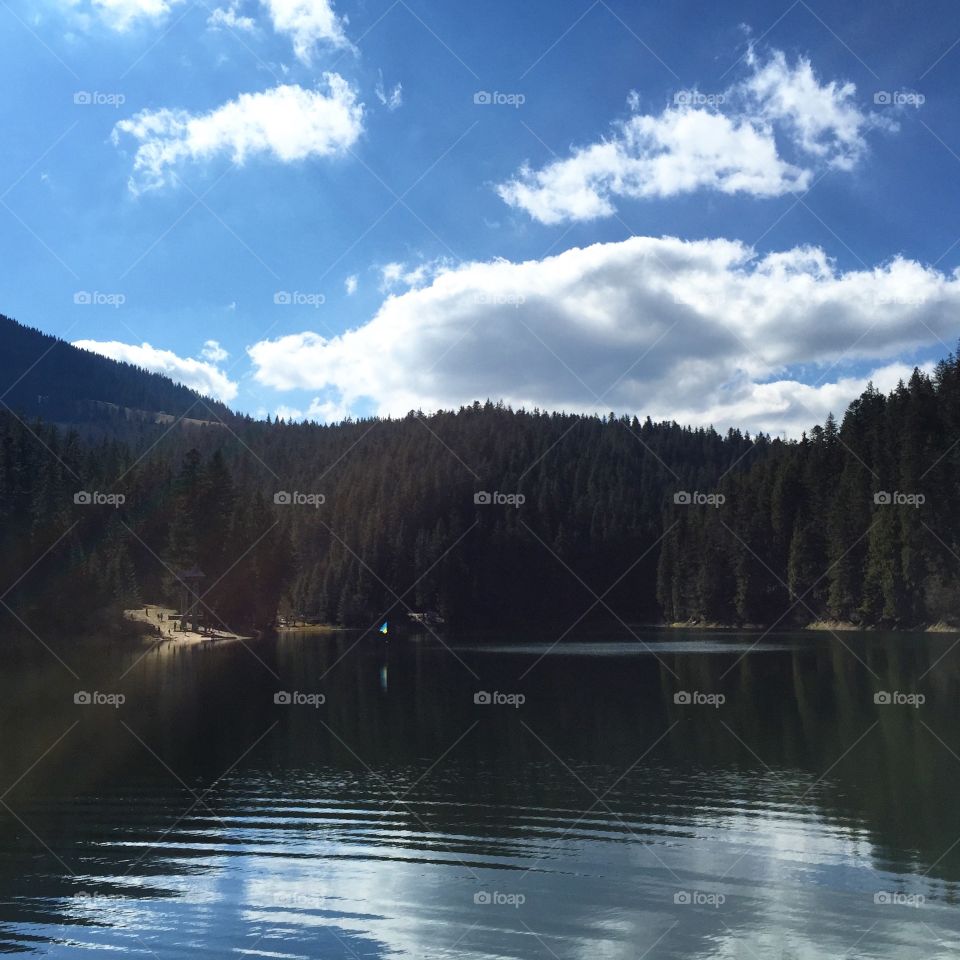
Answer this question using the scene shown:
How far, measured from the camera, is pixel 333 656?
267 ft

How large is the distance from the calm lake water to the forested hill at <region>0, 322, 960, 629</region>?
26.7 meters

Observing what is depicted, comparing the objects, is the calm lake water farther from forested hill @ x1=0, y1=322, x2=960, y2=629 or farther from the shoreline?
the shoreline

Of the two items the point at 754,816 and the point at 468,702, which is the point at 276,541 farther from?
the point at 754,816

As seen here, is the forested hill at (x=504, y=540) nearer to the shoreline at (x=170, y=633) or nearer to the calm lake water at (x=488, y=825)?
the shoreline at (x=170, y=633)

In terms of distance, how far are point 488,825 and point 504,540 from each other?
164 m

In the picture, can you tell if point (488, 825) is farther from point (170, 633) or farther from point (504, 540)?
point (504, 540)

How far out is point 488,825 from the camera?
21.4 metres

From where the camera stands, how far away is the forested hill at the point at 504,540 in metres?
98.6

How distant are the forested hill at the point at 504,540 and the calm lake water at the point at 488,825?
87.5 feet

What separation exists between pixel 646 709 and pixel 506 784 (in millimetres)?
16885

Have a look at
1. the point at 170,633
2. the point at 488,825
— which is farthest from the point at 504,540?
the point at 488,825

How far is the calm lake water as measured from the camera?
48.1ft

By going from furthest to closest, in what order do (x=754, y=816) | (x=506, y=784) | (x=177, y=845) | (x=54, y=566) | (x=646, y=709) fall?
(x=54, y=566)
(x=646, y=709)
(x=506, y=784)
(x=754, y=816)
(x=177, y=845)

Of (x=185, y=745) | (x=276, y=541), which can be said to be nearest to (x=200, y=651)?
(x=276, y=541)
